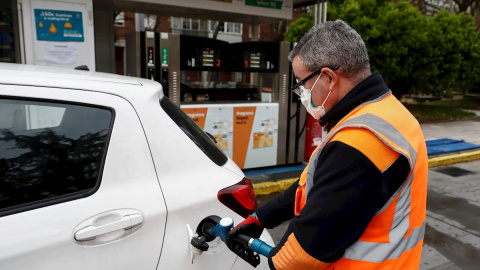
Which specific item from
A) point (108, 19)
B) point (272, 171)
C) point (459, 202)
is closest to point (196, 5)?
point (108, 19)

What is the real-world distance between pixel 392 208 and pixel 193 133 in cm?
109

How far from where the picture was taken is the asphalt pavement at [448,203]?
3963 millimetres

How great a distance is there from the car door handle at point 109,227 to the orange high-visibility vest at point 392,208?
778 mm

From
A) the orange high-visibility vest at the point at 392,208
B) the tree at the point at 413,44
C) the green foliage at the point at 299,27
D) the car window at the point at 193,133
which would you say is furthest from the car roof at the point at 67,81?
the tree at the point at 413,44

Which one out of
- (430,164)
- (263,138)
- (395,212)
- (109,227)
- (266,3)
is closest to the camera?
(395,212)

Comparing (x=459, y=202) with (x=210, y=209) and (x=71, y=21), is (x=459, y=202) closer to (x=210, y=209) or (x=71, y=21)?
(x=210, y=209)

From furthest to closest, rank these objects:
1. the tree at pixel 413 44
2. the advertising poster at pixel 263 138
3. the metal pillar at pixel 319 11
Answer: the tree at pixel 413 44 → the metal pillar at pixel 319 11 → the advertising poster at pixel 263 138

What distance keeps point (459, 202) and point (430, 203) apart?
462 mm

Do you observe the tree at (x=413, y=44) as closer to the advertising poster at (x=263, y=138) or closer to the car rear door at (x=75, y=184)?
the advertising poster at (x=263, y=138)

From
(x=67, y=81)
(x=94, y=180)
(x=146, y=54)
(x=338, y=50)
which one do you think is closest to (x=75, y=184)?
(x=94, y=180)

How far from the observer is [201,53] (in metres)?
5.61

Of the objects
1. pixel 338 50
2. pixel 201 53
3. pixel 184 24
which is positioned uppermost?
pixel 184 24

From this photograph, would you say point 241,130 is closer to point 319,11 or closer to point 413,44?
point 319,11

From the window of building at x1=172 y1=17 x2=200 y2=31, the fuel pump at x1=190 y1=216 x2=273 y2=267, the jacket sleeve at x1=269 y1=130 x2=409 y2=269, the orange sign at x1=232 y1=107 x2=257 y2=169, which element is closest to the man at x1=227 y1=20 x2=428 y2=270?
the jacket sleeve at x1=269 y1=130 x2=409 y2=269
